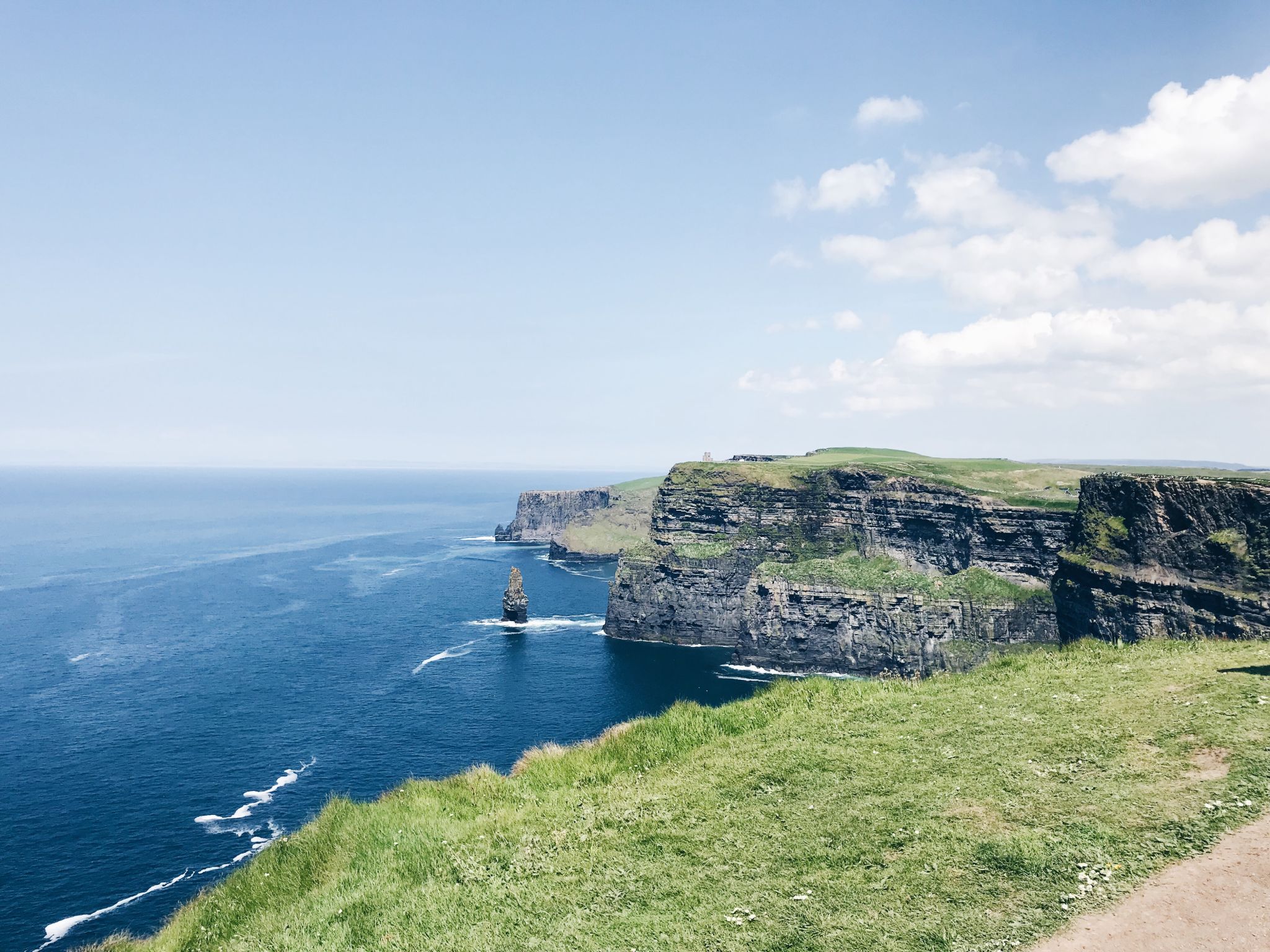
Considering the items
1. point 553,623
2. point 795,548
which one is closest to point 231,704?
point 553,623

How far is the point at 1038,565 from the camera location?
96.2 metres

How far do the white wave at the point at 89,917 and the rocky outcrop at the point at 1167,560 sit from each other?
7416 centimetres

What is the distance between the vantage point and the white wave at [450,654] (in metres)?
97.3

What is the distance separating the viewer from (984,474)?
119m

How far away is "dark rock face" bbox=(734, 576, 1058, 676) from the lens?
3632 inches

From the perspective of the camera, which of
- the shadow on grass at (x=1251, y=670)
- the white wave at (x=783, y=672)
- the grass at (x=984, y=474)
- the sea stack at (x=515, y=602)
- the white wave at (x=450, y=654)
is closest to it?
the shadow on grass at (x=1251, y=670)

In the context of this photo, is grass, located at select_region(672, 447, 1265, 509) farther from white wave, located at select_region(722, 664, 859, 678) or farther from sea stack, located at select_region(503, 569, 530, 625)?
sea stack, located at select_region(503, 569, 530, 625)

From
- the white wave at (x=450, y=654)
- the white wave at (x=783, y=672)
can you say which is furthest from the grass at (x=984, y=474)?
the white wave at (x=450, y=654)

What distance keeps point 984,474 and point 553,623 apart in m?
82.8

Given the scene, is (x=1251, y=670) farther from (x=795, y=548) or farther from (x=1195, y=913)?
(x=795, y=548)

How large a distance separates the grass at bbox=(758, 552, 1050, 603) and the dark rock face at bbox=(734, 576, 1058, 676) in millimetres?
1005

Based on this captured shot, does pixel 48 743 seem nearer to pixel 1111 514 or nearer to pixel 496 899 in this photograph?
pixel 496 899

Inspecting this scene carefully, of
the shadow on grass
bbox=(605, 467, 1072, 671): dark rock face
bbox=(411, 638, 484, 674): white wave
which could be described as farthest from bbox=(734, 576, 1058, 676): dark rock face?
the shadow on grass

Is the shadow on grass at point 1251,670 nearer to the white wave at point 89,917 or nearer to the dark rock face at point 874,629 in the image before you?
the white wave at point 89,917
